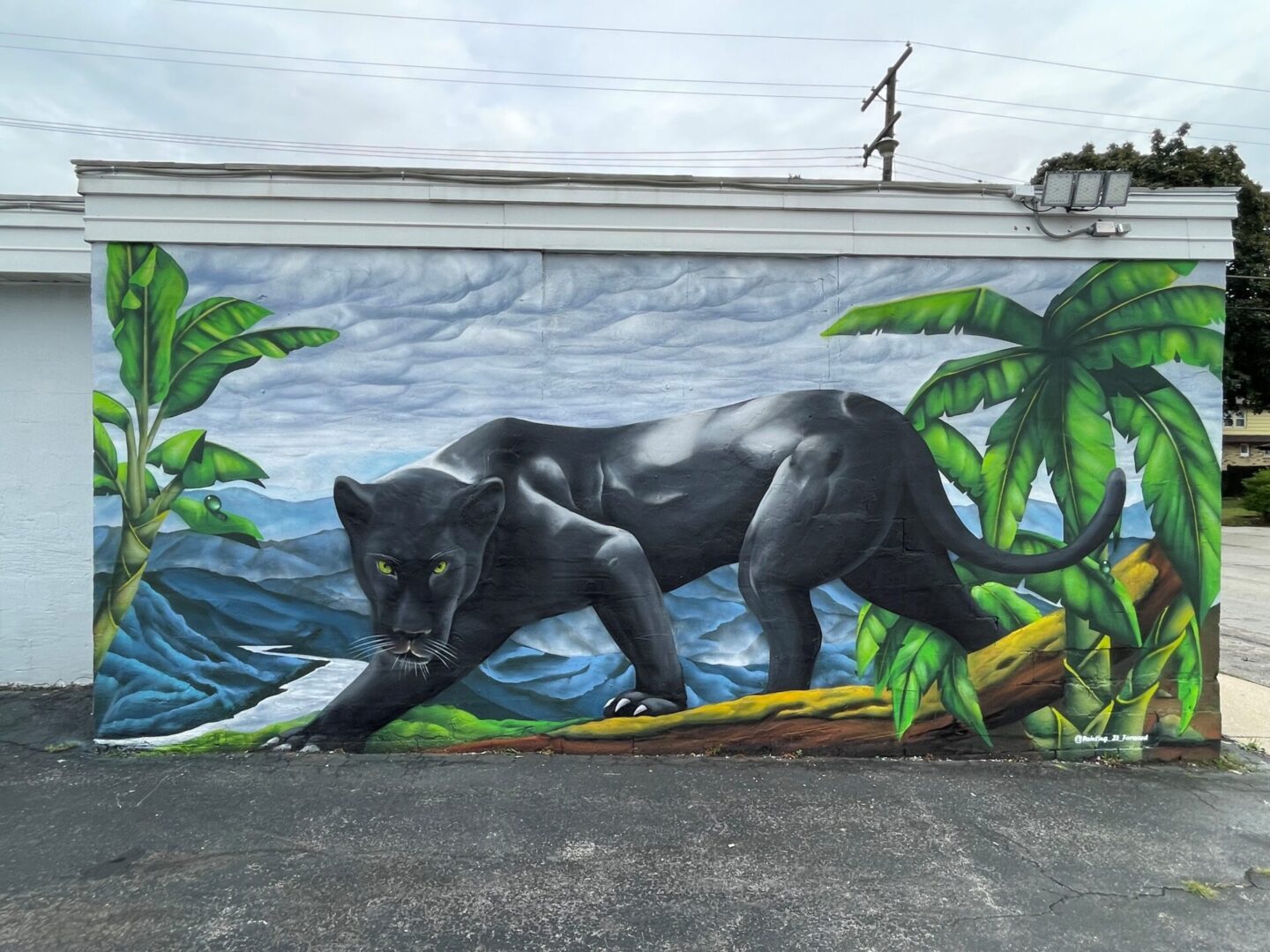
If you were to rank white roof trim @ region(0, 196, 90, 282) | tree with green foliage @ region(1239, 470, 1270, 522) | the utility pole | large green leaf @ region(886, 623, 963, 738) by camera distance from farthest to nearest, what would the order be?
tree with green foliage @ region(1239, 470, 1270, 522) < the utility pole < white roof trim @ region(0, 196, 90, 282) < large green leaf @ region(886, 623, 963, 738)

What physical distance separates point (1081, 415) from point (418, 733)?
5.02 meters

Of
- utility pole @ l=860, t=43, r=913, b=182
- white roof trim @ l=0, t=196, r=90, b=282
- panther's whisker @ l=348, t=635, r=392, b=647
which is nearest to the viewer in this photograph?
panther's whisker @ l=348, t=635, r=392, b=647

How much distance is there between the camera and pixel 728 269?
488 cm

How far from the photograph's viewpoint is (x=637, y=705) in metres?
4.85

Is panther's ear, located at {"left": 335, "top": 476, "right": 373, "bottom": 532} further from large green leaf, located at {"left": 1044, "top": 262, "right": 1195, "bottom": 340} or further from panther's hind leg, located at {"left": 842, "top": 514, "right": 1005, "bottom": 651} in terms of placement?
large green leaf, located at {"left": 1044, "top": 262, "right": 1195, "bottom": 340}

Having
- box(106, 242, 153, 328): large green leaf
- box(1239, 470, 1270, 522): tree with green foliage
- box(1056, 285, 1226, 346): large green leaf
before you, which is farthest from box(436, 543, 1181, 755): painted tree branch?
box(1239, 470, 1270, 522): tree with green foliage

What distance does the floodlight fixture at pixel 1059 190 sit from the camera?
473cm

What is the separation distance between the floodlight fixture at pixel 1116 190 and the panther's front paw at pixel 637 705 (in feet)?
14.6

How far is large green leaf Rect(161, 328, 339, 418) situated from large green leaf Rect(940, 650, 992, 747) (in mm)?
5063

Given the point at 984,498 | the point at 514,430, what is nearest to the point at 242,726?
the point at 514,430

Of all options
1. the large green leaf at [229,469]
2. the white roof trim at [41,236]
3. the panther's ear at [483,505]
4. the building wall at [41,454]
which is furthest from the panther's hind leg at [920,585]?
the white roof trim at [41,236]

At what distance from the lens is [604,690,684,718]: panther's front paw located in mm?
4852

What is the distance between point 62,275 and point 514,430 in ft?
13.1

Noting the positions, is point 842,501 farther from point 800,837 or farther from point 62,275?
point 62,275
